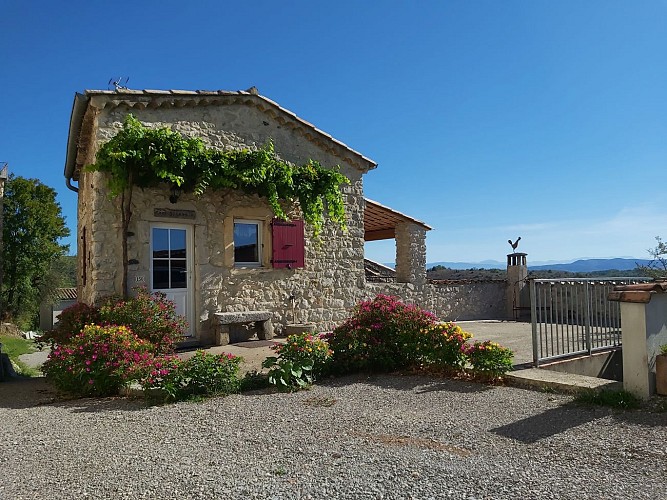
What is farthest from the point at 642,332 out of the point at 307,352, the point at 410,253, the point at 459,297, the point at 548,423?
the point at 459,297

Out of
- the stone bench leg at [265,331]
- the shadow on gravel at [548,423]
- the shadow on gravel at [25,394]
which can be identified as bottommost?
the shadow on gravel at [25,394]

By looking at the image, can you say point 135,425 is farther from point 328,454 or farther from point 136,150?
point 136,150

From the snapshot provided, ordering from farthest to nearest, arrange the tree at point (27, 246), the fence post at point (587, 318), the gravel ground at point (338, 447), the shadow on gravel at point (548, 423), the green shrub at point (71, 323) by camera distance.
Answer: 1. the tree at point (27, 246)
2. the green shrub at point (71, 323)
3. the fence post at point (587, 318)
4. the shadow on gravel at point (548, 423)
5. the gravel ground at point (338, 447)

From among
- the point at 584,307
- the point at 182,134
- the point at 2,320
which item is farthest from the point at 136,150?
the point at 2,320

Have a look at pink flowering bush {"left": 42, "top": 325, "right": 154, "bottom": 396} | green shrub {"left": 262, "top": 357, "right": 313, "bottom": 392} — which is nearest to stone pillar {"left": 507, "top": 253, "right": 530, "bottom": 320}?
green shrub {"left": 262, "top": 357, "right": 313, "bottom": 392}

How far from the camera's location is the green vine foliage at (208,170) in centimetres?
793

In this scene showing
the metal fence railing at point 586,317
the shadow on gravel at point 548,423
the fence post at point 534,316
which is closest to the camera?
the shadow on gravel at point 548,423

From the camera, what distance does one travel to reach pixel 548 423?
419cm

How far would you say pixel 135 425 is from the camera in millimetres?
4414

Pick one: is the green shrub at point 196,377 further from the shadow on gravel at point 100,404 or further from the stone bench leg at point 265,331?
the stone bench leg at point 265,331

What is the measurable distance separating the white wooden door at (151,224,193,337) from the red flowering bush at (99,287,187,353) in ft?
3.24

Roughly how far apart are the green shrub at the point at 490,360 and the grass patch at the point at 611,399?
3.08 ft

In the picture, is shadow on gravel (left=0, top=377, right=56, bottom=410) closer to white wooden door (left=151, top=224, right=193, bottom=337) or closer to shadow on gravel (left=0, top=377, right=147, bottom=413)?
shadow on gravel (left=0, top=377, right=147, bottom=413)

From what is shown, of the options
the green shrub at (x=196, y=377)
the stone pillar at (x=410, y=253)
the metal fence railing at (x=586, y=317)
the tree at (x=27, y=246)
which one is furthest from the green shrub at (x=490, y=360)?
the tree at (x=27, y=246)
